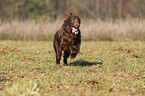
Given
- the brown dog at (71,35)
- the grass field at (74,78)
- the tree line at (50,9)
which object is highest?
the tree line at (50,9)

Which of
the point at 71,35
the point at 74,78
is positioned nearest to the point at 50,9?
the point at 71,35

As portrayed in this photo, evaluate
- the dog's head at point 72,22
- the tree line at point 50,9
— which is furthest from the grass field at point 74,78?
the tree line at point 50,9

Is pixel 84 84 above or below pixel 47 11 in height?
below

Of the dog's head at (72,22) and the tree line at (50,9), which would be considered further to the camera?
the tree line at (50,9)

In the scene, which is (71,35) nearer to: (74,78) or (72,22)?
(72,22)

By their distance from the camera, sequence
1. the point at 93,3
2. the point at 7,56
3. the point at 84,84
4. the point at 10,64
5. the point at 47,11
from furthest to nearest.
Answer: the point at 93,3
the point at 47,11
the point at 7,56
the point at 10,64
the point at 84,84

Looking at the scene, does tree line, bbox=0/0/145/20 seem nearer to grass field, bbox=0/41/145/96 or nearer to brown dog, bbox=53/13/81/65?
grass field, bbox=0/41/145/96

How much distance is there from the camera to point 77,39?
6.38 m

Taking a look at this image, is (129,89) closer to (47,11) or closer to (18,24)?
(18,24)

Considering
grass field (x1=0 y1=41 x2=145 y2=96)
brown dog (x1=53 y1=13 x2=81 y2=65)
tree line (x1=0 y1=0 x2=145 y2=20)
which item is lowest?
grass field (x1=0 y1=41 x2=145 y2=96)

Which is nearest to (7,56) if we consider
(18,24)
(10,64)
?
(10,64)

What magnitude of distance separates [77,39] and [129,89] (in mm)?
1942

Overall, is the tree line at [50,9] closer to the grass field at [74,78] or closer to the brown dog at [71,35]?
the grass field at [74,78]

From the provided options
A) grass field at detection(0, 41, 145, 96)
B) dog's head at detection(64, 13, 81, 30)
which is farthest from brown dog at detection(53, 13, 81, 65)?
grass field at detection(0, 41, 145, 96)
